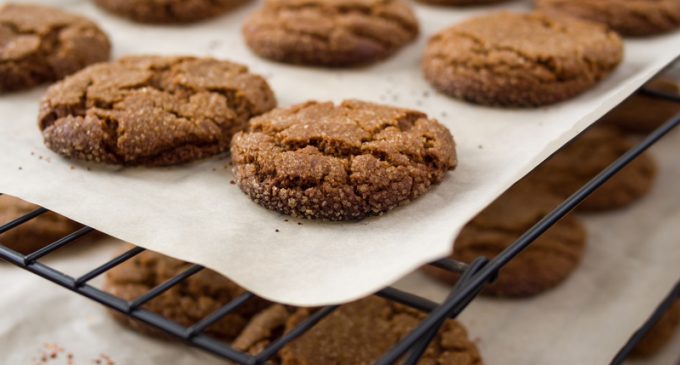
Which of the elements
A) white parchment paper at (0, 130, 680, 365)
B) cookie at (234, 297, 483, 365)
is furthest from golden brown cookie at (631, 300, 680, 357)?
cookie at (234, 297, 483, 365)

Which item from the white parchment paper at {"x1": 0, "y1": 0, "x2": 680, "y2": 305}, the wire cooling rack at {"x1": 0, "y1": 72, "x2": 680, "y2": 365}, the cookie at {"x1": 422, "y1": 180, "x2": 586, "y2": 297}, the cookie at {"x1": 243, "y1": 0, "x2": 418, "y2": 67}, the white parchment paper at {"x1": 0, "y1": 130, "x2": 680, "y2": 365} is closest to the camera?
the wire cooling rack at {"x1": 0, "y1": 72, "x2": 680, "y2": 365}

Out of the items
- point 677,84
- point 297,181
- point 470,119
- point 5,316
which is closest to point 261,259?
point 297,181

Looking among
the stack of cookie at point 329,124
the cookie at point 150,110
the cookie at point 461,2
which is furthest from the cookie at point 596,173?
the cookie at point 150,110

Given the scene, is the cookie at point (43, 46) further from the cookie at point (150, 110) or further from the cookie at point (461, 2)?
the cookie at point (461, 2)

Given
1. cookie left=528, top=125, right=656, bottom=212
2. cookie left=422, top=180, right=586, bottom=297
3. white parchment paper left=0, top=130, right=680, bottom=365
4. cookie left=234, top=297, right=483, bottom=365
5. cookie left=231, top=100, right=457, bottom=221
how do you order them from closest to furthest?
cookie left=231, top=100, right=457, bottom=221 → cookie left=234, top=297, right=483, bottom=365 → white parchment paper left=0, top=130, right=680, bottom=365 → cookie left=422, top=180, right=586, bottom=297 → cookie left=528, top=125, right=656, bottom=212

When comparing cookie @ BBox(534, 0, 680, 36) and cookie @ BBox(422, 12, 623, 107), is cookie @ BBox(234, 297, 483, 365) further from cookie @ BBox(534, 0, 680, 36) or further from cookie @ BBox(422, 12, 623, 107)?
cookie @ BBox(534, 0, 680, 36)

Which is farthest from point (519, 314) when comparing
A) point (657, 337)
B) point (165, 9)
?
point (165, 9)

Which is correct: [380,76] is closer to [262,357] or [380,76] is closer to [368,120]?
[368,120]
